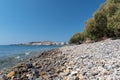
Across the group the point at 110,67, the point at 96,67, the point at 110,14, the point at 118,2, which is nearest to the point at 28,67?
the point at 96,67

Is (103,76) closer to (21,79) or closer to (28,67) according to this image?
(21,79)

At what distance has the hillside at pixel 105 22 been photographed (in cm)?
3741

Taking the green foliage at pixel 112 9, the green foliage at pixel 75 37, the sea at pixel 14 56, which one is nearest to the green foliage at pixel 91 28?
the green foliage at pixel 112 9

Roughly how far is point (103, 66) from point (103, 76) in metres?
1.58

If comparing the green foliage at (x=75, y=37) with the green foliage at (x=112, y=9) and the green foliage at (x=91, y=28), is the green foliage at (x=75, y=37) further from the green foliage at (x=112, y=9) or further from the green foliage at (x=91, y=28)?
the green foliage at (x=112, y=9)

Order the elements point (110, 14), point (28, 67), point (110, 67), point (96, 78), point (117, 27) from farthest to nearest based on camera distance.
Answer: point (110, 14)
point (117, 27)
point (28, 67)
point (110, 67)
point (96, 78)

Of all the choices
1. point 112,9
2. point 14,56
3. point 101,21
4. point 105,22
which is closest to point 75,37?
point 101,21

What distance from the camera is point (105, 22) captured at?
44344mm

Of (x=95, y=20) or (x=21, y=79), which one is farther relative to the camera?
(x=95, y=20)

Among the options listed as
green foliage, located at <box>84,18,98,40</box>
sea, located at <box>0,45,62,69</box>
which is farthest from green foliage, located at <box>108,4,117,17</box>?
sea, located at <box>0,45,62,69</box>

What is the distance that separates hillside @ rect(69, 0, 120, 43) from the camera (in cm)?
3741

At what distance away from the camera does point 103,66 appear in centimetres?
1098

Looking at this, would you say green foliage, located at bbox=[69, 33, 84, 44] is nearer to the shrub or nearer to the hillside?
the hillside

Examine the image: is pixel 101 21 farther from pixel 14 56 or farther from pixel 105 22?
pixel 14 56
